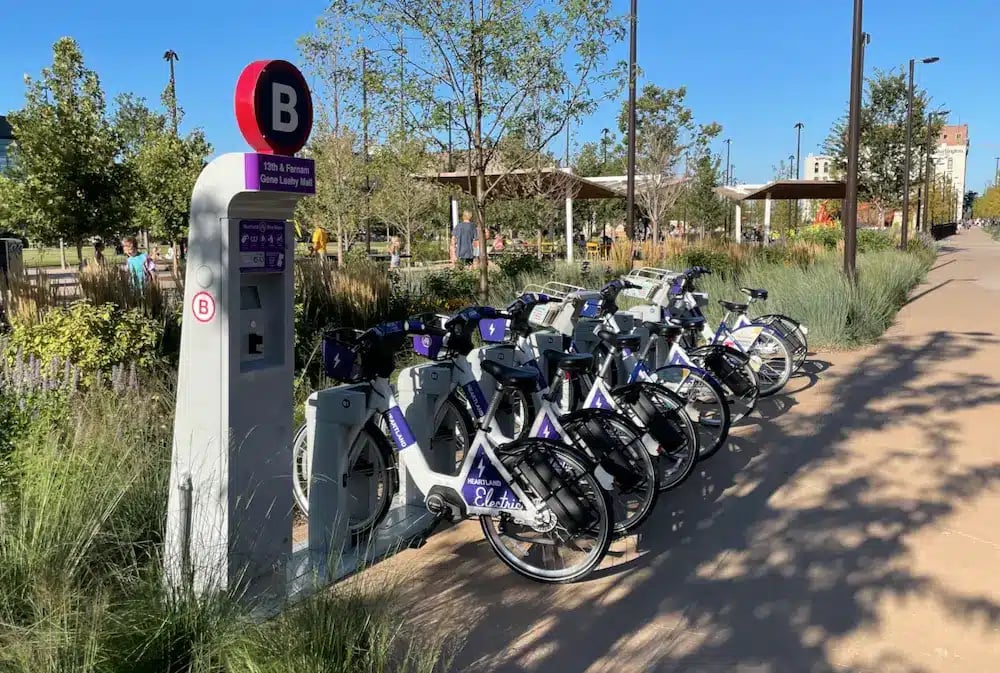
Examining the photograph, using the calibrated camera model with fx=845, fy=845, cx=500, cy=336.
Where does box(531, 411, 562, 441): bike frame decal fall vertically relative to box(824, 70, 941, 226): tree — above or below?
below

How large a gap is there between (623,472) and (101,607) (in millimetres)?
2559

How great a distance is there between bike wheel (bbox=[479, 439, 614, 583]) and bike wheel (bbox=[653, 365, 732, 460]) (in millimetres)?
1893

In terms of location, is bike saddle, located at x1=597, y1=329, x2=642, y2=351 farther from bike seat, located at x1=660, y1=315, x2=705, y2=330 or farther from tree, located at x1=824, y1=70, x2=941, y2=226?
tree, located at x1=824, y1=70, x2=941, y2=226

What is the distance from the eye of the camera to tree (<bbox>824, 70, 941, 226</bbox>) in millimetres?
36219

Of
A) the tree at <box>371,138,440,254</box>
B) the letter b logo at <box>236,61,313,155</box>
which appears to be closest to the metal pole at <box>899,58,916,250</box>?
the tree at <box>371,138,440,254</box>

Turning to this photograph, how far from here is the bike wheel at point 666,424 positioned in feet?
16.1

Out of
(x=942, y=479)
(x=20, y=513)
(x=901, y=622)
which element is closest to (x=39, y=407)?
(x=20, y=513)

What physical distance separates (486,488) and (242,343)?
1309mm

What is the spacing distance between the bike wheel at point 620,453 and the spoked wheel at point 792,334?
421 cm

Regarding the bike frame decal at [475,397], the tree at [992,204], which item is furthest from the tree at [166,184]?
the tree at [992,204]

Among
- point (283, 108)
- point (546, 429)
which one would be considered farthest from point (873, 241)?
point (283, 108)

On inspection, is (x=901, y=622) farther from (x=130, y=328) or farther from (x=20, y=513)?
(x=130, y=328)

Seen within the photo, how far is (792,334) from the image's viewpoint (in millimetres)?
8820

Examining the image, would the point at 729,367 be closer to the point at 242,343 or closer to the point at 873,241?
the point at 242,343
